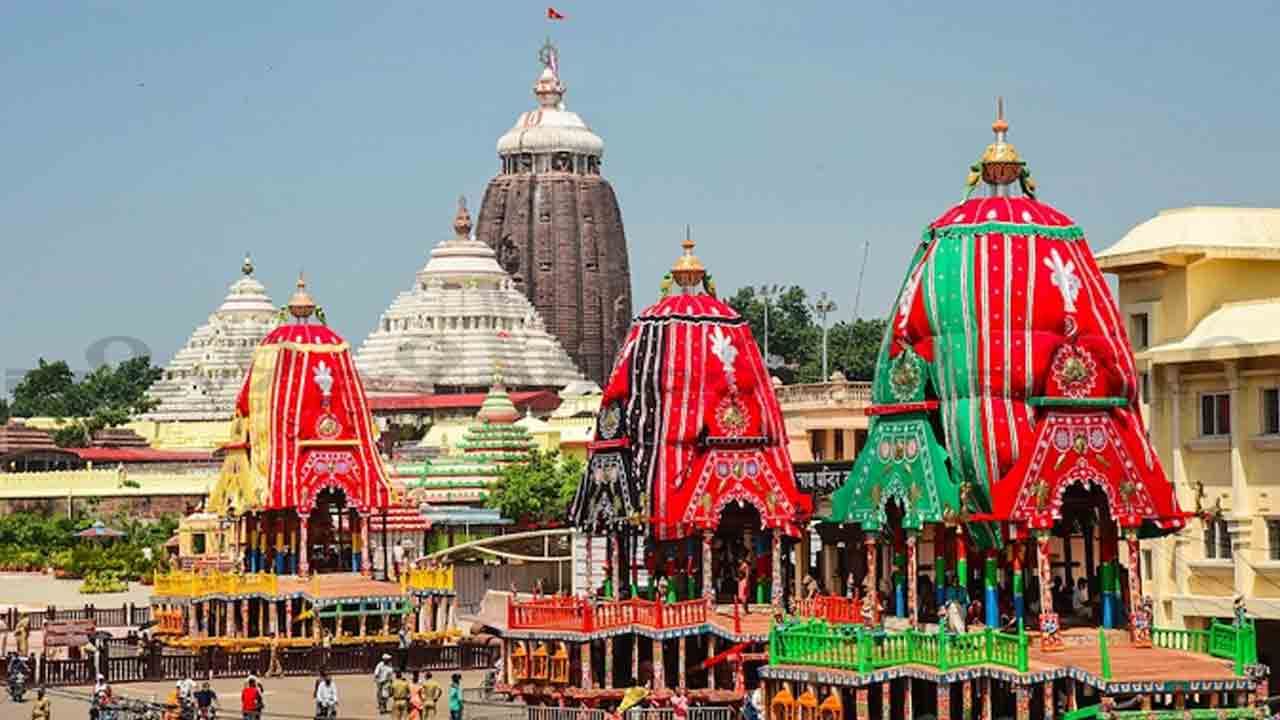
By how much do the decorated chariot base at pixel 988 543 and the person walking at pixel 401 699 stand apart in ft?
7.60

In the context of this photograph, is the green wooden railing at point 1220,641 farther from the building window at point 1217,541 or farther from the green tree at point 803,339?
the green tree at point 803,339

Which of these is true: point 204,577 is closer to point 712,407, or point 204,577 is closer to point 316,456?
point 316,456

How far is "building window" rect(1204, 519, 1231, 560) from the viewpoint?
4912cm

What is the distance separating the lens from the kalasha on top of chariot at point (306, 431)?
6262 cm

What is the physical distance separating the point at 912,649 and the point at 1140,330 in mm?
14973

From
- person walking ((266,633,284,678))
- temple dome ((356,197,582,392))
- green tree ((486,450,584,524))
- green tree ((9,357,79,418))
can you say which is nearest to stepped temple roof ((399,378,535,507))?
green tree ((486,450,584,524))

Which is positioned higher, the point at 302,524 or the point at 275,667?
the point at 302,524

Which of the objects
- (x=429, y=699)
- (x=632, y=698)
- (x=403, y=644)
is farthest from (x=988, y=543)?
(x=403, y=644)

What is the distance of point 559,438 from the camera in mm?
100125

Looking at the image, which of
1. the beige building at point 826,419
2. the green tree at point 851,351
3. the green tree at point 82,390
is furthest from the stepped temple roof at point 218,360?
the beige building at point 826,419

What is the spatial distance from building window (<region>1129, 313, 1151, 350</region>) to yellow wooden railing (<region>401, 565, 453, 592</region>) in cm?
1701

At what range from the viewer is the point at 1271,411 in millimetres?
48156

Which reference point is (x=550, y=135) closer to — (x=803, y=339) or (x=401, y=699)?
(x=803, y=339)

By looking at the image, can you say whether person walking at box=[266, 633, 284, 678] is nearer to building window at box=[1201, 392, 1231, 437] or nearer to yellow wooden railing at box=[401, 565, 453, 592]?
yellow wooden railing at box=[401, 565, 453, 592]
